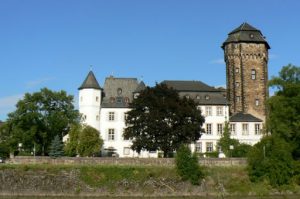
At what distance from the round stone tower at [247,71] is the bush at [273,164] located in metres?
24.4

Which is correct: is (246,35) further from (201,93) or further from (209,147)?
(209,147)

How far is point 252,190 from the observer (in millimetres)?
46750

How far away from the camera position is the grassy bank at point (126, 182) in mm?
47219

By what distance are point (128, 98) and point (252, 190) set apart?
31.5 meters

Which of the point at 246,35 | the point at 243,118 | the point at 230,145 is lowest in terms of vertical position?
the point at 230,145

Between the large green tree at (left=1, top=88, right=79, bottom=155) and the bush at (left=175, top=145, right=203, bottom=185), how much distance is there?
22826 millimetres

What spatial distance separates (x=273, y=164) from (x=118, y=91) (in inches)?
1262

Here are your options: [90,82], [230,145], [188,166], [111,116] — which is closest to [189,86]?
[230,145]

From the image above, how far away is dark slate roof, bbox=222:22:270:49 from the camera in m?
76.4

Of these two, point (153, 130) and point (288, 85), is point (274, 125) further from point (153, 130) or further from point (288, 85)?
point (153, 130)

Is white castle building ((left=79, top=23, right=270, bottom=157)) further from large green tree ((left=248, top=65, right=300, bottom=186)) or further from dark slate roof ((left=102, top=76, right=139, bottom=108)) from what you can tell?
large green tree ((left=248, top=65, right=300, bottom=186))

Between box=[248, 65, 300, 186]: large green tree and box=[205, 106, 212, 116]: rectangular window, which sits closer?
box=[248, 65, 300, 186]: large green tree

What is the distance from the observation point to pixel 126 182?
48.2m

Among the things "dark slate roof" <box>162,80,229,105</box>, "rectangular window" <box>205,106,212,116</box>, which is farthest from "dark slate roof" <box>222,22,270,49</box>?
"rectangular window" <box>205,106,212,116</box>
